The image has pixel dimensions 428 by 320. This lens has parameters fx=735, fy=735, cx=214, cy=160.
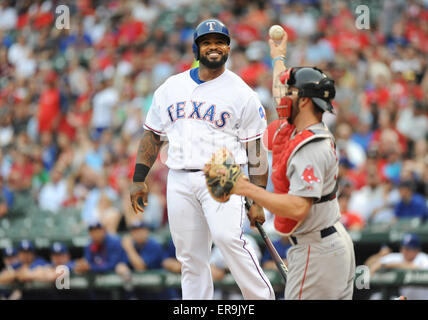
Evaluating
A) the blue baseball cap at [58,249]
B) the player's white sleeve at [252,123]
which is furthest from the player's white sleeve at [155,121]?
the blue baseball cap at [58,249]

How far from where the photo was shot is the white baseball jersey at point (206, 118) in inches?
193

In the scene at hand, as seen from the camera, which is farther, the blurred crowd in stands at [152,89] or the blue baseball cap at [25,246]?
the blurred crowd in stands at [152,89]

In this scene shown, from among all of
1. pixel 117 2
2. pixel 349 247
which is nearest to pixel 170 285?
pixel 349 247

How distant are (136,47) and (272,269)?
740 centimetres

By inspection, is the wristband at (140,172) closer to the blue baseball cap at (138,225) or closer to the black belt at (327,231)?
the black belt at (327,231)

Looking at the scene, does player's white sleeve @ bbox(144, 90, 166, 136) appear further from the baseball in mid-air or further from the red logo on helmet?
the red logo on helmet

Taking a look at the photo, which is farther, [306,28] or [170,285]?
[306,28]

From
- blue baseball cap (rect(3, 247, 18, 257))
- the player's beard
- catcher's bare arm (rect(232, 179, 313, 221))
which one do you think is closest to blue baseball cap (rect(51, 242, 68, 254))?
blue baseball cap (rect(3, 247, 18, 257))

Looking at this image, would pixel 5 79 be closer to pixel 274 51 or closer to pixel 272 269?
pixel 272 269

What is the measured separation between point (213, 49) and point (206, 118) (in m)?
0.47

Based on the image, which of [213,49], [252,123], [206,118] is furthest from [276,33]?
[206,118]

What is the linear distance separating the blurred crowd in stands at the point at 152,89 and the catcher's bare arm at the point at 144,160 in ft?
11.4

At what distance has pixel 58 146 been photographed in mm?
12688

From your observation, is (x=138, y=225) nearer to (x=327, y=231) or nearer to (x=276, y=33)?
(x=276, y=33)
